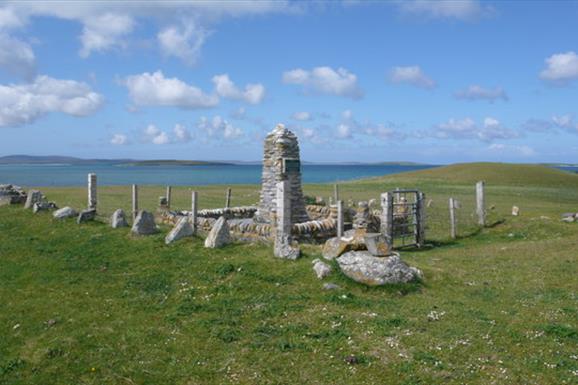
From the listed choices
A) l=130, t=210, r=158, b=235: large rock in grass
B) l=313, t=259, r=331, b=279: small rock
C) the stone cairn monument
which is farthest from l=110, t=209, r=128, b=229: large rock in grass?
l=313, t=259, r=331, b=279: small rock

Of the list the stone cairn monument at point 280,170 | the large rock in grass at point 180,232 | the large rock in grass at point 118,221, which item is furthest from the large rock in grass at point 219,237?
the stone cairn monument at point 280,170

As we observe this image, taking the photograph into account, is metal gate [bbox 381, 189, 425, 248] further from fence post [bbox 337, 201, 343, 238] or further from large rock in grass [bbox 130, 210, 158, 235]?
large rock in grass [bbox 130, 210, 158, 235]

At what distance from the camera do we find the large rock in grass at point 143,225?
74.5 feet

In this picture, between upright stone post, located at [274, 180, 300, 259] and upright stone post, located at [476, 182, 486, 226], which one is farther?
upright stone post, located at [476, 182, 486, 226]

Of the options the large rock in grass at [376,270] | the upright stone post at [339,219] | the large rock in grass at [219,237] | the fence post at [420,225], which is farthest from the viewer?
the fence post at [420,225]

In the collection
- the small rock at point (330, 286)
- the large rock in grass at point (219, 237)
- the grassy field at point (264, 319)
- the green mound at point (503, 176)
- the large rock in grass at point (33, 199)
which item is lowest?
the grassy field at point (264, 319)

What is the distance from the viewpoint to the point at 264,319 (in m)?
13.2

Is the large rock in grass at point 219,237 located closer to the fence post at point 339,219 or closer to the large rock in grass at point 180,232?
the large rock in grass at point 180,232

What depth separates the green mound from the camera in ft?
291

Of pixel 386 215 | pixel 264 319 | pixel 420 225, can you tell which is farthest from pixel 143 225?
pixel 420 225

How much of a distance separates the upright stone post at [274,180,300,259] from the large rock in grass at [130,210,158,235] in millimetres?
6881

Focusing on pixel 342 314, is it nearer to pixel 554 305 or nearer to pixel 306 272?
pixel 306 272

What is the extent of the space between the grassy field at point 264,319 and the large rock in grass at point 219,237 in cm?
39

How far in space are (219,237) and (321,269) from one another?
5.41 meters
